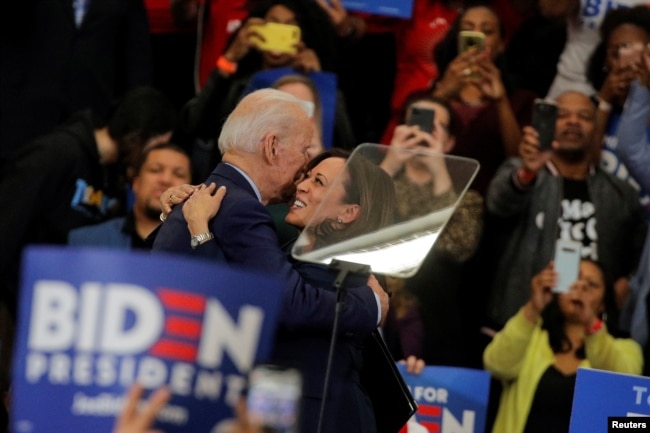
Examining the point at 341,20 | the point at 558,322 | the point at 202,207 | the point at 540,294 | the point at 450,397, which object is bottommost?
the point at 450,397

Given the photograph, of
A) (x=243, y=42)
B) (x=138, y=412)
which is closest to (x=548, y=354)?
(x=243, y=42)

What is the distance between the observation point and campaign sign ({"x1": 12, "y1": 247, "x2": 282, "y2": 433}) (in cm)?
265

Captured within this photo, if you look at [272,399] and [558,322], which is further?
[558,322]

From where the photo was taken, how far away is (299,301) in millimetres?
3789

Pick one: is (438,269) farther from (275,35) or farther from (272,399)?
(272,399)

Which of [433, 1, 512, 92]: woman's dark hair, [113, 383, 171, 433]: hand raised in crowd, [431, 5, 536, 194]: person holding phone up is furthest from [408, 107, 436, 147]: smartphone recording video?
[113, 383, 171, 433]: hand raised in crowd

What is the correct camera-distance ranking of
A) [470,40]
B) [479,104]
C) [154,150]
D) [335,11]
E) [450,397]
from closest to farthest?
[450,397]
[154,150]
[470,40]
[479,104]
[335,11]

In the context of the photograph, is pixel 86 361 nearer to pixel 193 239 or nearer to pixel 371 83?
pixel 193 239

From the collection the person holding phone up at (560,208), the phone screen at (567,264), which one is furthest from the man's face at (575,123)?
the phone screen at (567,264)

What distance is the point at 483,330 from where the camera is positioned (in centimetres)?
607

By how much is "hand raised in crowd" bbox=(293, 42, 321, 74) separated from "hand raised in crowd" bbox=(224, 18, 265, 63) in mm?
179

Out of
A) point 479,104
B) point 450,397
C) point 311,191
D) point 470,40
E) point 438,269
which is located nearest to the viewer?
point 311,191

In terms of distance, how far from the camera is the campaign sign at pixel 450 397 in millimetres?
5211

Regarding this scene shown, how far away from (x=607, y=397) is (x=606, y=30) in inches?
113
